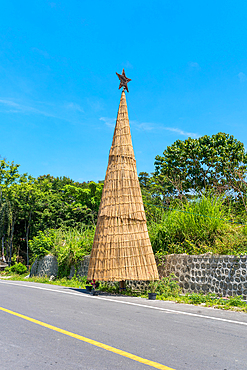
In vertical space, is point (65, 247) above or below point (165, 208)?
below

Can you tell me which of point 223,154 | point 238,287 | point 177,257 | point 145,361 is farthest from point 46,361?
point 223,154

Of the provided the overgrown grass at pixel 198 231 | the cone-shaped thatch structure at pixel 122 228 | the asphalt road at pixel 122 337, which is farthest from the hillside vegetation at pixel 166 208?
the asphalt road at pixel 122 337

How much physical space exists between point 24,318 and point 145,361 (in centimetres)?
329

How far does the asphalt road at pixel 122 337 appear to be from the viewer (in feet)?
12.1

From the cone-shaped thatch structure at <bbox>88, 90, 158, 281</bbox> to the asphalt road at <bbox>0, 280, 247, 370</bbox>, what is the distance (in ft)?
5.64

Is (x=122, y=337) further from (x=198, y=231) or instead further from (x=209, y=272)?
(x=198, y=231)

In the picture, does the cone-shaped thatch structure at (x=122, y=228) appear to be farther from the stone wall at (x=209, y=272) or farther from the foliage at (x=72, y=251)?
the foliage at (x=72, y=251)

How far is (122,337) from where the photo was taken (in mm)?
4758

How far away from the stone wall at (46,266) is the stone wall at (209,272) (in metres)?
7.47

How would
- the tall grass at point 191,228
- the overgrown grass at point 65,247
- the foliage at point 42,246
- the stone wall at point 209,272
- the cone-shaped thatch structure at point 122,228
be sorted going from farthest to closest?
1. the foliage at point 42,246
2. the overgrown grass at point 65,247
3. the tall grass at point 191,228
4. the cone-shaped thatch structure at point 122,228
5. the stone wall at point 209,272

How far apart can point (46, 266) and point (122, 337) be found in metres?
12.8

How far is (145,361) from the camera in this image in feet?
12.1

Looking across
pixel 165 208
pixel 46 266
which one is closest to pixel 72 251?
pixel 46 266

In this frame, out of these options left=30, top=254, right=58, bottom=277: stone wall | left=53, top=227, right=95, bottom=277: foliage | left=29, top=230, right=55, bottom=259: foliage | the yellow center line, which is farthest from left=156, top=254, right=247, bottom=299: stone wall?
left=29, top=230, right=55, bottom=259: foliage
